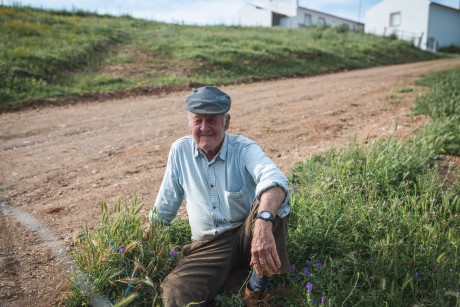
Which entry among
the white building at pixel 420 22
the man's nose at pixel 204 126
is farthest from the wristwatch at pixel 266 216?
the white building at pixel 420 22

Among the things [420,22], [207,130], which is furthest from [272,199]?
[420,22]

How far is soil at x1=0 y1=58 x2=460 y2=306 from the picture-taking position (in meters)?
3.13

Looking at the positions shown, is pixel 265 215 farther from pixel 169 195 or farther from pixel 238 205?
pixel 169 195

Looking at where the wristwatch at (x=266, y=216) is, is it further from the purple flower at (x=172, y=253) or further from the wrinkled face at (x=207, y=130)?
the purple flower at (x=172, y=253)

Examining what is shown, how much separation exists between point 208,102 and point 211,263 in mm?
1117

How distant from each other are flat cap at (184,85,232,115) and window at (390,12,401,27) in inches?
1450

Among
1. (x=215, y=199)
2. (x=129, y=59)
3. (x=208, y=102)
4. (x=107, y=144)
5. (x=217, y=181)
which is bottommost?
(x=107, y=144)

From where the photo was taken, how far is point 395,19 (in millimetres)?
34969

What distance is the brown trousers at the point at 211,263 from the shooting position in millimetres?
2457

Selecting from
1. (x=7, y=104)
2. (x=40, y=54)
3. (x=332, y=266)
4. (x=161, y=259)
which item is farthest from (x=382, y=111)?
(x=40, y=54)

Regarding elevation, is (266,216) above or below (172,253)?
above

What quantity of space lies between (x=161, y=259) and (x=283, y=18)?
4306 cm

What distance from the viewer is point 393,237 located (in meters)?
2.77

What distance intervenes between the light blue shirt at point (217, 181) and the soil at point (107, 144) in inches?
40.9
